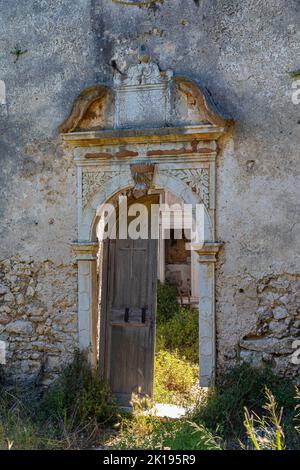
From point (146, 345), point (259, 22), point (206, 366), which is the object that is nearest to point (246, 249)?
point (206, 366)

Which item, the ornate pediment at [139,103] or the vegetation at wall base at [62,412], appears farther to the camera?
the ornate pediment at [139,103]

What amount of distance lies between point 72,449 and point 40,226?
235 centimetres

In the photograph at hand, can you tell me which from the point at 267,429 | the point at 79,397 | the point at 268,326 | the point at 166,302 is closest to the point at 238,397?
the point at 267,429

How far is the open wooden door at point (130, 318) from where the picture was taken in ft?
19.7

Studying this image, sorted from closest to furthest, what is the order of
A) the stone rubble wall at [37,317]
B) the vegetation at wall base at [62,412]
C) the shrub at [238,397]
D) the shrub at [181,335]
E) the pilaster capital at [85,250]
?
1. the vegetation at wall base at [62,412]
2. the shrub at [238,397]
3. the pilaster capital at [85,250]
4. the stone rubble wall at [37,317]
5. the shrub at [181,335]

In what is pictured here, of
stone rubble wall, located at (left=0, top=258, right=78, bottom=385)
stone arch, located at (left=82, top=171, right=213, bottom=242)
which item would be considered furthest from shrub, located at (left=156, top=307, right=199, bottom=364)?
stone arch, located at (left=82, top=171, right=213, bottom=242)

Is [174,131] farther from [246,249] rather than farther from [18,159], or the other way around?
[18,159]

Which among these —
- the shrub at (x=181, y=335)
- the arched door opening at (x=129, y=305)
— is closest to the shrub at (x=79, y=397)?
the arched door opening at (x=129, y=305)

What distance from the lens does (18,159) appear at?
6035 mm

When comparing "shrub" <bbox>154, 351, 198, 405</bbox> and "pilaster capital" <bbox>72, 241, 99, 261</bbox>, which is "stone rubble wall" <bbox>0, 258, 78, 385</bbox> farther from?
"shrub" <bbox>154, 351, 198, 405</bbox>

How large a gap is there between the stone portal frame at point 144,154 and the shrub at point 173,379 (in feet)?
3.62

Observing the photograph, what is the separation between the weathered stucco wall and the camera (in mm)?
5207

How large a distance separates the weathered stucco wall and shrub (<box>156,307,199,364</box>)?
116 inches

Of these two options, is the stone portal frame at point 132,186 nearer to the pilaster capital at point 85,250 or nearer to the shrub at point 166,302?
the pilaster capital at point 85,250
